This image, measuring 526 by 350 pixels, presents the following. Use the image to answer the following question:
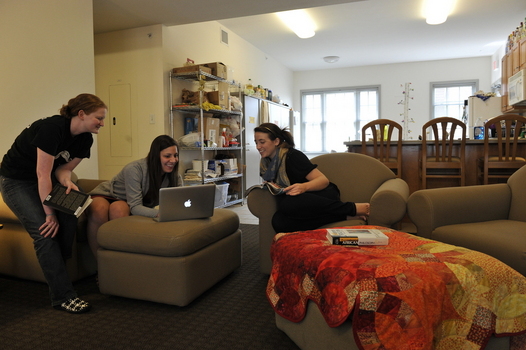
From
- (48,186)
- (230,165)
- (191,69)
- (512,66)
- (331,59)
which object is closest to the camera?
(48,186)

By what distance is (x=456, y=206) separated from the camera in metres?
2.17

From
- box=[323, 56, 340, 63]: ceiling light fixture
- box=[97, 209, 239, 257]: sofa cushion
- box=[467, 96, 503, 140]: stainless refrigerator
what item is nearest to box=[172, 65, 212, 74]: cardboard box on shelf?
box=[97, 209, 239, 257]: sofa cushion

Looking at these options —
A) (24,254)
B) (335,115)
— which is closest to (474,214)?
(24,254)

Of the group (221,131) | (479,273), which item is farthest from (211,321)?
(221,131)

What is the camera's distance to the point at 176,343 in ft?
5.43

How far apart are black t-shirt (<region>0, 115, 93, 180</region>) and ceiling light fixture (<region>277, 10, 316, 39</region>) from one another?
421cm

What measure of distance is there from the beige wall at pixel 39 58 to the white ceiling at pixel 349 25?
0.59 metres

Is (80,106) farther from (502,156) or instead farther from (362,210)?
(502,156)

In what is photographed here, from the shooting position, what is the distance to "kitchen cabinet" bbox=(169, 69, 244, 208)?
4.81 m

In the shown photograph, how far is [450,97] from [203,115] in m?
5.89

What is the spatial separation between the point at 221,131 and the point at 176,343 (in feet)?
13.5

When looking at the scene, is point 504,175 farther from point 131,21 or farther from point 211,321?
point 131,21

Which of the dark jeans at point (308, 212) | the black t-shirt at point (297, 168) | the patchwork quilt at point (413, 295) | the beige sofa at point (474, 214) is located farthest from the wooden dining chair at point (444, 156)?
the patchwork quilt at point (413, 295)

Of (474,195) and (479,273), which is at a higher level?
(474,195)
